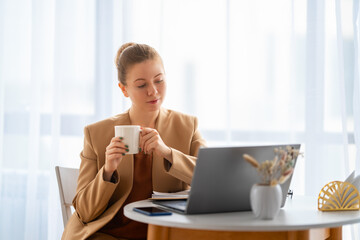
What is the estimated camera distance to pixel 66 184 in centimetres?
192

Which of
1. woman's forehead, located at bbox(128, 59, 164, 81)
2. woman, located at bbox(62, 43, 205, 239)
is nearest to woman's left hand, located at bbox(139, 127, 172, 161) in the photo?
woman, located at bbox(62, 43, 205, 239)

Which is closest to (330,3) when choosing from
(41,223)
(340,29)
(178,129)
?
(340,29)

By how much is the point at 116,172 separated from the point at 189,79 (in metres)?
1.07

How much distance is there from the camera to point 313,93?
2354mm

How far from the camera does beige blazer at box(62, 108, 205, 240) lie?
64.3 inches

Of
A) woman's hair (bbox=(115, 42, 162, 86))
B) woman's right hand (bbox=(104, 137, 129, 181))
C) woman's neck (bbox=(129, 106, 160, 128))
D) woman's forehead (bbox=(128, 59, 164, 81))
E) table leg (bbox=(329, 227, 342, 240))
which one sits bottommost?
table leg (bbox=(329, 227, 342, 240))

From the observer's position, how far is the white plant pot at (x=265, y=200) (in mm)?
1184

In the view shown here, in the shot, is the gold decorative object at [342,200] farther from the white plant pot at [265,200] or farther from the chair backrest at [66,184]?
the chair backrest at [66,184]

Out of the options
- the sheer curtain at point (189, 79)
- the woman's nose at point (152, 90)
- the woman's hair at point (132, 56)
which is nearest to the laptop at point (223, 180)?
the woman's nose at point (152, 90)

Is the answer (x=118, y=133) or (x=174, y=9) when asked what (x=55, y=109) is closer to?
(x=174, y=9)

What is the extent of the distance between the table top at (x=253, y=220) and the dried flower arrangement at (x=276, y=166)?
0.11 metres

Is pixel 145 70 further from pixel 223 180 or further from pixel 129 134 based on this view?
pixel 223 180

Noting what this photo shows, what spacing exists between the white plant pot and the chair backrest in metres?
0.94

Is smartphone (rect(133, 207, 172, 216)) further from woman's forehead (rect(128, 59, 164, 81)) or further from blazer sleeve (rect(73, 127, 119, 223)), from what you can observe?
woman's forehead (rect(128, 59, 164, 81))
